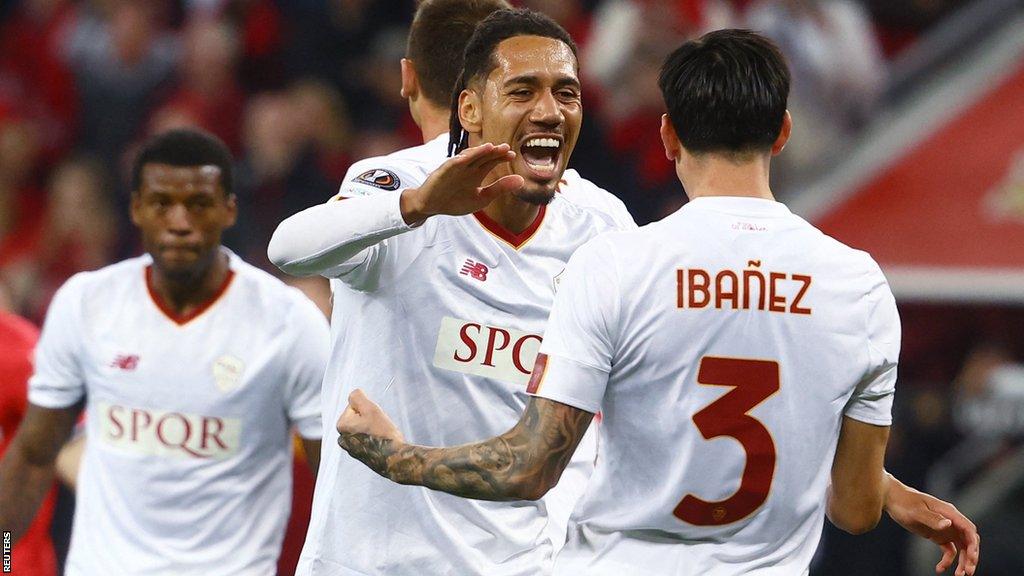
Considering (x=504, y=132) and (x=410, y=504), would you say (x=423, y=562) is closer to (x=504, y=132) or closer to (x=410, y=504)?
(x=410, y=504)

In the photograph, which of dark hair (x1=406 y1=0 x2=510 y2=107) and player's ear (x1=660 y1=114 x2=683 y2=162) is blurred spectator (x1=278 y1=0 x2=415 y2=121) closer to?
dark hair (x1=406 y1=0 x2=510 y2=107)

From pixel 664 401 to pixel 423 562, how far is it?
90 cm

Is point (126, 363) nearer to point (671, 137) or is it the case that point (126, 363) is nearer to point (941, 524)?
point (671, 137)

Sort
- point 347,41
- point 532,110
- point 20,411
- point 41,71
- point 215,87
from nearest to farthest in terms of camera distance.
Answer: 1. point 532,110
2. point 20,411
3. point 347,41
4. point 215,87
5. point 41,71

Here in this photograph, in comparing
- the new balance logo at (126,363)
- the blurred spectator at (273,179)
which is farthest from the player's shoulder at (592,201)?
the blurred spectator at (273,179)

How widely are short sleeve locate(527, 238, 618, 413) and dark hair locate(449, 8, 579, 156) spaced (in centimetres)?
85

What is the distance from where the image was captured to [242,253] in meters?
8.50

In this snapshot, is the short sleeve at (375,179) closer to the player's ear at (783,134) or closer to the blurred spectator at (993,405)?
the player's ear at (783,134)

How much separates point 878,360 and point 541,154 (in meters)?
0.94

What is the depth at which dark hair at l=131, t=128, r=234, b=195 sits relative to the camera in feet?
15.2

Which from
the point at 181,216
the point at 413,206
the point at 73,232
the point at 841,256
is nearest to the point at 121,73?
the point at 73,232

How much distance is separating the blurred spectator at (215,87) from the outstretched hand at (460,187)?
6.99 meters

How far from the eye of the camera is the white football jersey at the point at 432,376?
3420 mm

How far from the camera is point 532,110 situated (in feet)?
11.1
